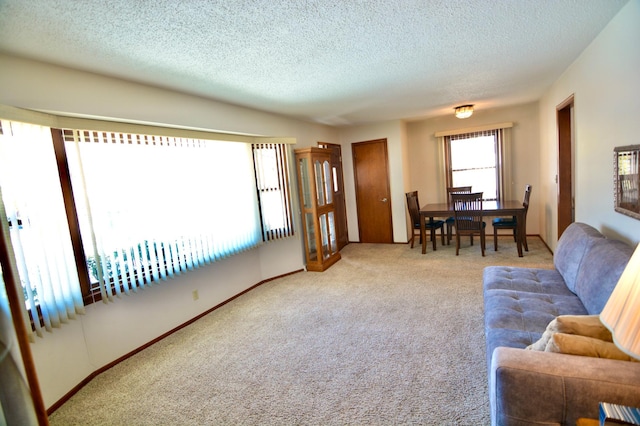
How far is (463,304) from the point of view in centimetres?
316

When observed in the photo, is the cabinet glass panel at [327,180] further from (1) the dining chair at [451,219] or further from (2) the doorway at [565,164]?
(2) the doorway at [565,164]

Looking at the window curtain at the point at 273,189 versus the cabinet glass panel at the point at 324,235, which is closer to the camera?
the window curtain at the point at 273,189

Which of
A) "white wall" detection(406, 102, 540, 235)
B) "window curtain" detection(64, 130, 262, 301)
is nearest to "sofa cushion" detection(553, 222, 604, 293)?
"window curtain" detection(64, 130, 262, 301)

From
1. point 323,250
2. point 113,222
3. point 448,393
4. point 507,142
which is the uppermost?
point 507,142

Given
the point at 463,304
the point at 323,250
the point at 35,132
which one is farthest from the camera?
the point at 323,250

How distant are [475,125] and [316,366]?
539 cm

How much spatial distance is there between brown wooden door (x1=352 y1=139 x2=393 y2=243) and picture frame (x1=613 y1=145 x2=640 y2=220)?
3923 millimetres

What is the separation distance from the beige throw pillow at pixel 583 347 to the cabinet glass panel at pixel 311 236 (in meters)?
3.60

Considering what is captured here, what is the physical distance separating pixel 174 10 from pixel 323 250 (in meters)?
3.78

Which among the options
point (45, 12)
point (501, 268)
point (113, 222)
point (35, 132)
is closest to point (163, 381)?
point (113, 222)

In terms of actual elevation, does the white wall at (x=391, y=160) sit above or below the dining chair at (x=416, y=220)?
above

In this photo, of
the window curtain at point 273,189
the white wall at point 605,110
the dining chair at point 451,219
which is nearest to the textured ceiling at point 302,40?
the white wall at point 605,110

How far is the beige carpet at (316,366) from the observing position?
192cm

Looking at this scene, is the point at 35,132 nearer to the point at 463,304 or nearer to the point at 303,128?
the point at 303,128
